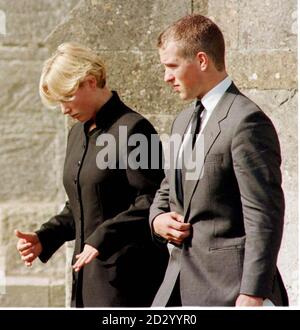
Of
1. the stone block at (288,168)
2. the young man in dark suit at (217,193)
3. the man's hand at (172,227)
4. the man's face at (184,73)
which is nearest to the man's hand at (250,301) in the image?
the young man in dark suit at (217,193)

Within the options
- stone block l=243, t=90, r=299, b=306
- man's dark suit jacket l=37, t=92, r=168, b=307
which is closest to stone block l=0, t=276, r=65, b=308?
stone block l=243, t=90, r=299, b=306

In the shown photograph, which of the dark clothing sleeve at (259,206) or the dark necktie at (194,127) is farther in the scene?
the dark necktie at (194,127)

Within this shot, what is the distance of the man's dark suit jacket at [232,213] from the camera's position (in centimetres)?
500

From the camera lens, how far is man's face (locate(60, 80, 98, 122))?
5.83 m

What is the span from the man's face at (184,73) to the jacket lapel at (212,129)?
109mm

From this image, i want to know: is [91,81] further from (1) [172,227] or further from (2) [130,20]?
(2) [130,20]

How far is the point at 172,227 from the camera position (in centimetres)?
531

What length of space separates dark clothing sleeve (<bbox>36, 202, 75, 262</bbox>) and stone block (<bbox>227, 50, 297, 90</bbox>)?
1371 mm

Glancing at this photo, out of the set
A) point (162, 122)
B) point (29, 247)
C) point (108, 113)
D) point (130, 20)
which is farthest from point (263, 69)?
point (29, 247)

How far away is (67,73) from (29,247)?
0.81 metres

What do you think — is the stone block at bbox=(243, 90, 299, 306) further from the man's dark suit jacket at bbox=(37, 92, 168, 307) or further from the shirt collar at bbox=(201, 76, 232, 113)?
the shirt collar at bbox=(201, 76, 232, 113)

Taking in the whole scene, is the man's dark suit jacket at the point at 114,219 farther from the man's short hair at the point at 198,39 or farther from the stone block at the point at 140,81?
the stone block at the point at 140,81
